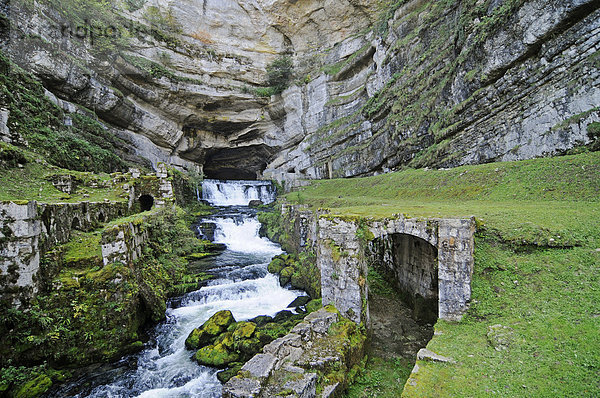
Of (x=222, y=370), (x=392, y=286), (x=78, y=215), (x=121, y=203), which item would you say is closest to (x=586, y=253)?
(x=392, y=286)

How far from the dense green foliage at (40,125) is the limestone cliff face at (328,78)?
23.2 feet

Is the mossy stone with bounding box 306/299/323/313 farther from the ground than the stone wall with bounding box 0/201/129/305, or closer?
closer

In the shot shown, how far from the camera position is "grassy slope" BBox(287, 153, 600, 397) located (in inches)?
150

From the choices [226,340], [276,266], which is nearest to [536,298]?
[226,340]

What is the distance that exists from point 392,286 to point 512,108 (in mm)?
9976

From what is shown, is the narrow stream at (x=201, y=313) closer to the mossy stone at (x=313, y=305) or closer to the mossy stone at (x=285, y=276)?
the mossy stone at (x=285, y=276)

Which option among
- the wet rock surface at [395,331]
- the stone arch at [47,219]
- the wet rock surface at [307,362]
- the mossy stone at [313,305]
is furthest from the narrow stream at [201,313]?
the stone arch at [47,219]

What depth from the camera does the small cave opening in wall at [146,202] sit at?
1634 centimetres

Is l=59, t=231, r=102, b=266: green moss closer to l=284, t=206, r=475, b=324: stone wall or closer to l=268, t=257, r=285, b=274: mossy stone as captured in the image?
l=284, t=206, r=475, b=324: stone wall

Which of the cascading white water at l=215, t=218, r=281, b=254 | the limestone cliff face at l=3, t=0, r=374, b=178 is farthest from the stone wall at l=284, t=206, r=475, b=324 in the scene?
the limestone cliff face at l=3, t=0, r=374, b=178

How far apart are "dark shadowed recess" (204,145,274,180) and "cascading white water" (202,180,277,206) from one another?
1097 cm

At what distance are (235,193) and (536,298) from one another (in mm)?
26028

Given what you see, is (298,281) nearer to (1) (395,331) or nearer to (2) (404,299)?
(2) (404,299)

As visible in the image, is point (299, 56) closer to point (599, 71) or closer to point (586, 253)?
point (599, 71)
